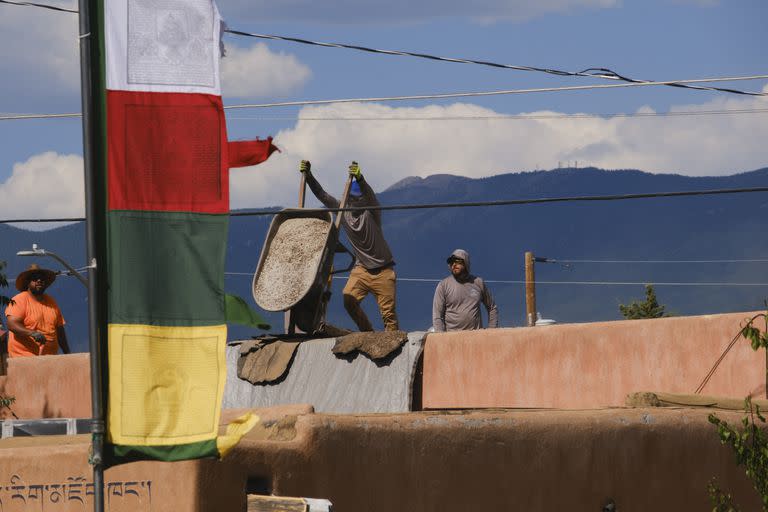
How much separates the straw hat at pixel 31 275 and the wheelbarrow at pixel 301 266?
2.58 meters

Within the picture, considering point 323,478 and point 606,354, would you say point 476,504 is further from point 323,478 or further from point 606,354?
point 606,354

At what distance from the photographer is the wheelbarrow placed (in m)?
14.1

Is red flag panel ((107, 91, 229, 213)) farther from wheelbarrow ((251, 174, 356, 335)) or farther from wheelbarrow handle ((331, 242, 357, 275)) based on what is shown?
wheelbarrow handle ((331, 242, 357, 275))

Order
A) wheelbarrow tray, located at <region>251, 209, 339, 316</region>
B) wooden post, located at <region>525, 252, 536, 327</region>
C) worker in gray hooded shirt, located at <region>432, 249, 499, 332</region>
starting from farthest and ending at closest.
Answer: wooden post, located at <region>525, 252, 536, 327</region> < worker in gray hooded shirt, located at <region>432, 249, 499, 332</region> < wheelbarrow tray, located at <region>251, 209, 339, 316</region>

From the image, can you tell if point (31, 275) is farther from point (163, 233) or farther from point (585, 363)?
point (163, 233)

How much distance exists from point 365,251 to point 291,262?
0.77 m

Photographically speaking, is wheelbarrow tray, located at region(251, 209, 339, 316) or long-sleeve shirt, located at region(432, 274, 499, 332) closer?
wheelbarrow tray, located at region(251, 209, 339, 316)

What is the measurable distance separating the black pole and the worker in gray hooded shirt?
25.0ft

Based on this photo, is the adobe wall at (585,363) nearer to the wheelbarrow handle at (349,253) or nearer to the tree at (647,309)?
the wheelbarrow handle at (349,253)

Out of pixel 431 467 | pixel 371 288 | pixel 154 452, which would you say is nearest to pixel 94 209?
pixel 154 452

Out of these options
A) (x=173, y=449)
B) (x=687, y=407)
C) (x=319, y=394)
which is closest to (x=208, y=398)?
(x=173, y=449)

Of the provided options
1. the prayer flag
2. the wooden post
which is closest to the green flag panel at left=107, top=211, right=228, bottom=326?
the prayer flag

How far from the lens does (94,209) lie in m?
6.81

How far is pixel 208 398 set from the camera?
22.7ft
